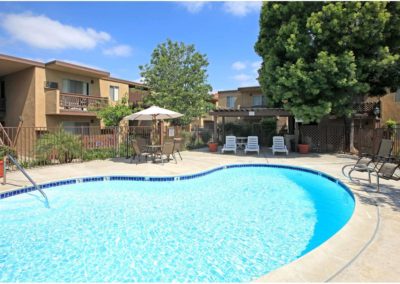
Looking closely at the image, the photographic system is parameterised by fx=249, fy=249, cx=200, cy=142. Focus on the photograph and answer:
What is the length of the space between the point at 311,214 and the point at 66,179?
7.60m

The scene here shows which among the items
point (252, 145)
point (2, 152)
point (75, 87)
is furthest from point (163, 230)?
point (75, 87)

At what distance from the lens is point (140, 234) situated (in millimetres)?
5004

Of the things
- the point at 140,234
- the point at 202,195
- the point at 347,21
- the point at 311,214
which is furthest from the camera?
the point at 347,21

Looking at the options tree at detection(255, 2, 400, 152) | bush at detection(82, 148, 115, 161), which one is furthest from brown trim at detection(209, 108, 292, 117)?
bush at detection(82, 148, 115, 161)

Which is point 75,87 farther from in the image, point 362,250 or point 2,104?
point 362,250

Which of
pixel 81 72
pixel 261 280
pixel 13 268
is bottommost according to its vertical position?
pixel 13 268

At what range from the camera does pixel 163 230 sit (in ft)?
17.0

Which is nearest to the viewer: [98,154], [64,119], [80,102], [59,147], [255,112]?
[59,147]

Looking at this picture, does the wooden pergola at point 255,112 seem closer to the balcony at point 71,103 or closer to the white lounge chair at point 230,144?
the white lounge chair at point 230,144

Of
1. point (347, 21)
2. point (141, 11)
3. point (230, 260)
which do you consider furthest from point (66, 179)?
point (347, 21)

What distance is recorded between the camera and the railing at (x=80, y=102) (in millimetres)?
16986

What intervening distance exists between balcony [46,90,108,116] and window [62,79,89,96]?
1174 mm

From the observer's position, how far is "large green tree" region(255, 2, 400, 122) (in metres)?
12.0

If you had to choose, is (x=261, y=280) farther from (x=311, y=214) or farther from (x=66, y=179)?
(x=66, y=179)
